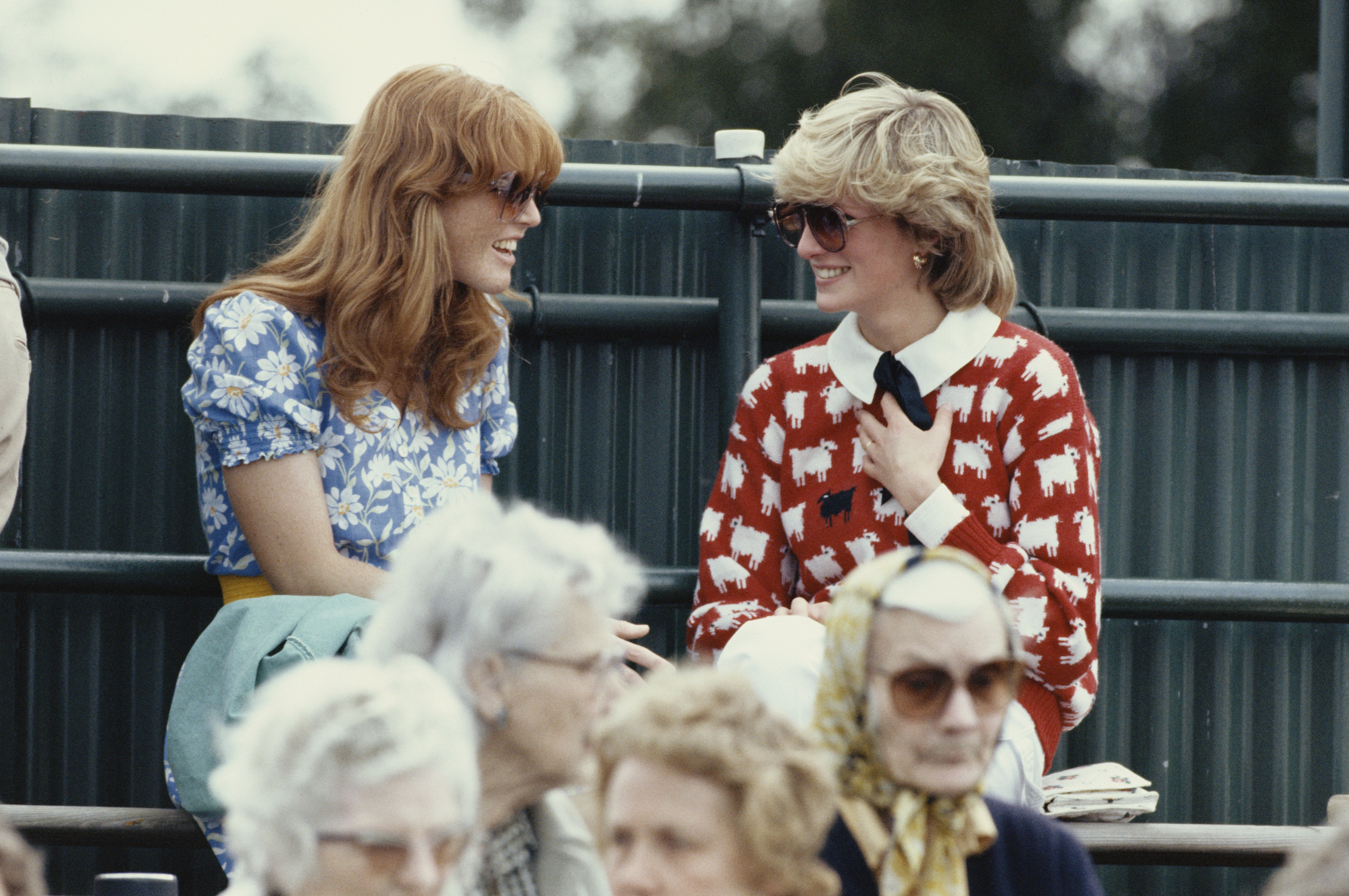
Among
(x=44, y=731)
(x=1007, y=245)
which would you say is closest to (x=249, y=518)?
(x=44, y=731)

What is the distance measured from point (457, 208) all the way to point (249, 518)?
723 mm

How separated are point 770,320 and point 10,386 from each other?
1535 mm

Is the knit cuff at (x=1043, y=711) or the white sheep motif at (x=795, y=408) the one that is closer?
the knit cuff at (x=1043, y=711)

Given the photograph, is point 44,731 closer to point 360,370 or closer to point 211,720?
point 211,720

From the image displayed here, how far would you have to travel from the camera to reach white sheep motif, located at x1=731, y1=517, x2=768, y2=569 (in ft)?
10.4

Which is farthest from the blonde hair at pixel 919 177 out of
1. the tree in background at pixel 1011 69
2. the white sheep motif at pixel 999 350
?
the tree in background at pixel 1011 69

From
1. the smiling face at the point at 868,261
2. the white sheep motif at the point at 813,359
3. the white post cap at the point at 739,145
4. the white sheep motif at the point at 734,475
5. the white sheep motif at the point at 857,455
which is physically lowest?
the white sheep motif at the point at 734,475

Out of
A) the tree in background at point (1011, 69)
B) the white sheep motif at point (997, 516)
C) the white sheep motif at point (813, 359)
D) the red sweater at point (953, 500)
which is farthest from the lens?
the tree in background at point (1011, 69)

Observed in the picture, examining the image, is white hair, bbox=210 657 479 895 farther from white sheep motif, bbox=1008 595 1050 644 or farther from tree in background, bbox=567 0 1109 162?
tree in background, bbox=567 0 1109 162

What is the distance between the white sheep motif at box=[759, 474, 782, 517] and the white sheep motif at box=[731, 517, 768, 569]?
1.7 inches

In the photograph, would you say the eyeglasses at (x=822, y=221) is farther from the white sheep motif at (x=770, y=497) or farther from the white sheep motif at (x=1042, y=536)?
the white sheep motif at (x=1042, y=536)

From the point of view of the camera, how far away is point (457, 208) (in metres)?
3.08

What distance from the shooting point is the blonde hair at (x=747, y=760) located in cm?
175

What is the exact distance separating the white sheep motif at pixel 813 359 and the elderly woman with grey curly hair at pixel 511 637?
50.2 inches
